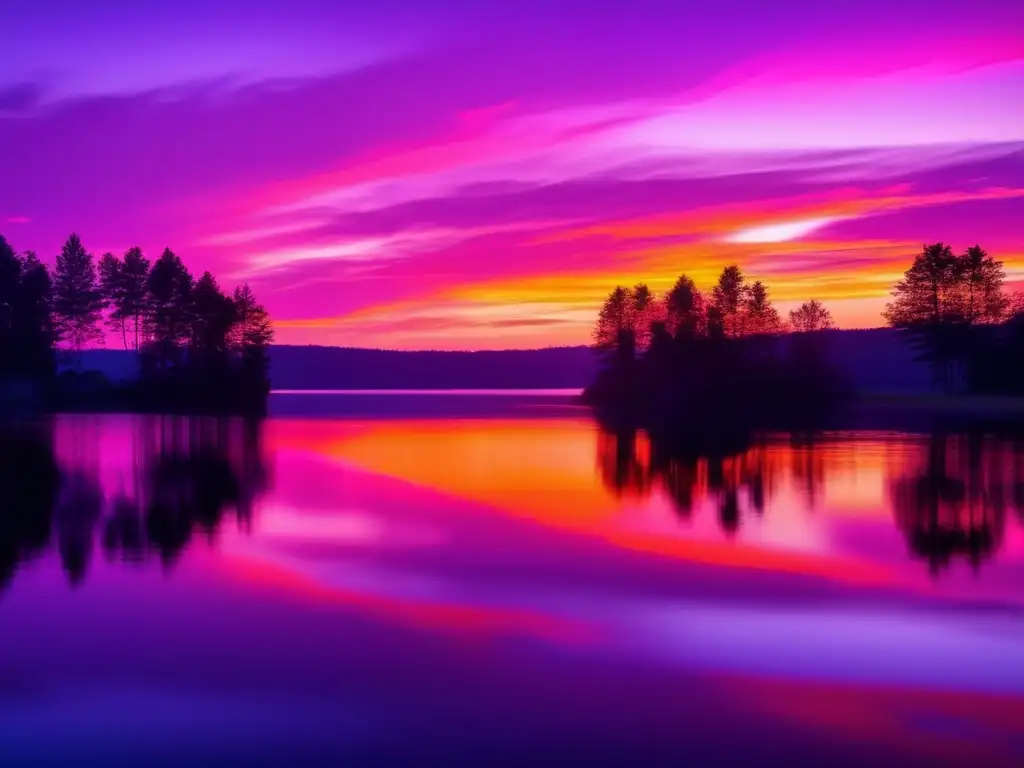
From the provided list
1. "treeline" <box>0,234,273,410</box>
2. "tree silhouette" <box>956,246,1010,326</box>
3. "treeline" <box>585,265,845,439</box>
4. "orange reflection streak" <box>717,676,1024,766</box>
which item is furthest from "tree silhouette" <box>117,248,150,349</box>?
"orange reflection streak" <box>717,676,1024,766</box>

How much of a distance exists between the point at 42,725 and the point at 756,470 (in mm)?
26137

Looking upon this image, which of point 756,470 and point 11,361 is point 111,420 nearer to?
point 11,361

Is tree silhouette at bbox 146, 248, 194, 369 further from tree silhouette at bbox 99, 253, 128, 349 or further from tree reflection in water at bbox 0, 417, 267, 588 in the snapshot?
tree reflection in water at bbox 0, 417, 267, 588

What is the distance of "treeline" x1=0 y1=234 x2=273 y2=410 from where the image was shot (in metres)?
92.6

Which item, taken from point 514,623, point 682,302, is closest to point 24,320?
point 682,302

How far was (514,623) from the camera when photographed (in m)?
12.8

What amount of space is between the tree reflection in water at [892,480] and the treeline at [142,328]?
57.7m

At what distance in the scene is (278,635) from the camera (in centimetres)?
1212

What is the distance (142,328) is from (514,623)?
10004 centimetres

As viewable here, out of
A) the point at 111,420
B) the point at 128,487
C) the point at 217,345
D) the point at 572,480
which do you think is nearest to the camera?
the point at 128,487

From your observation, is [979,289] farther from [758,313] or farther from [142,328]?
[142,328]

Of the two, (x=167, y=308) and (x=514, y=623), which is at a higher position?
(x=167, y=308)

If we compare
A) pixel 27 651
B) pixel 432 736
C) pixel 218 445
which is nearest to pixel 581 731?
pixel 432 736

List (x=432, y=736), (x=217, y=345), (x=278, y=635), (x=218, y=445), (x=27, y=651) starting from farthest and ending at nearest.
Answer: (x=217, y=345) → (x=218, y=445) → (x=278, y=635) → (x=27, y=651) → (x=432, y=736)
